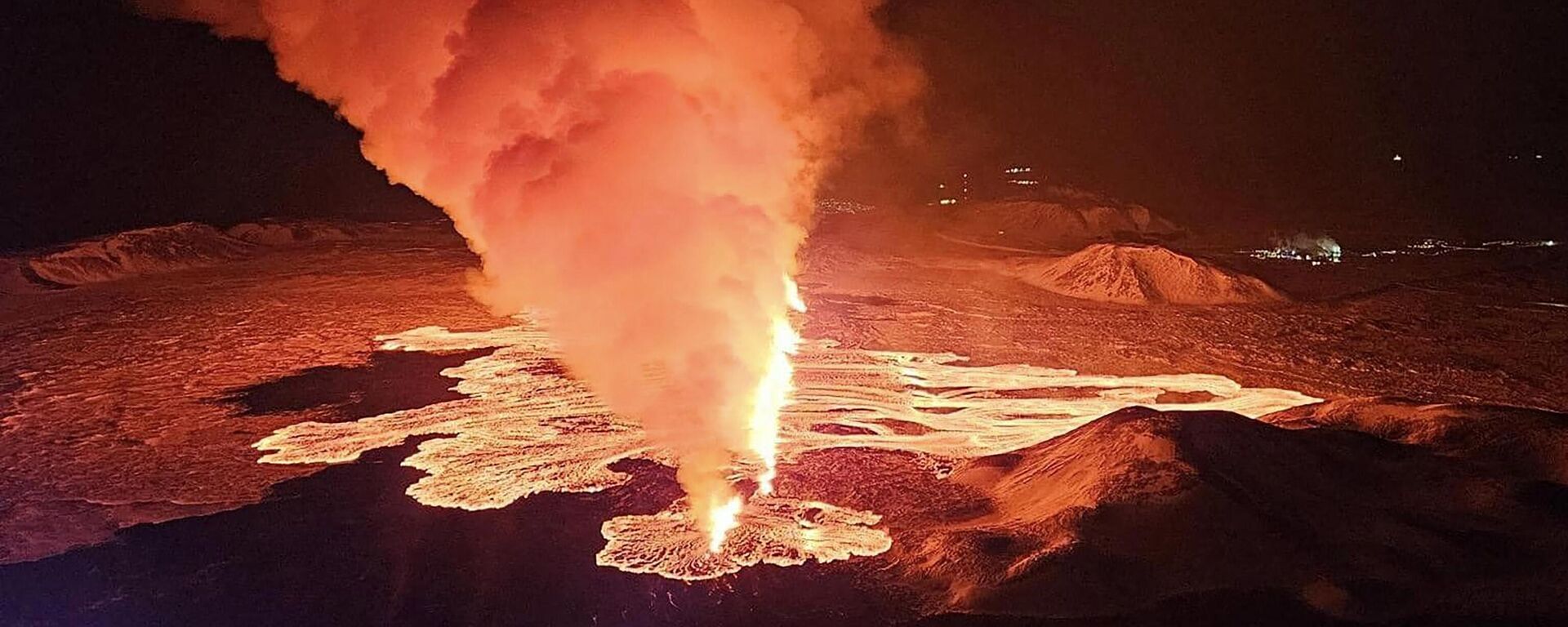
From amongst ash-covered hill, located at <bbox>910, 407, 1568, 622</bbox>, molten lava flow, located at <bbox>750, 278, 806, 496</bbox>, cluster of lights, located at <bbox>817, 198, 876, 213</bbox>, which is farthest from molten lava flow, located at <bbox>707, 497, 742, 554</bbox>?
cluster of lights, located at <bbox>817, 198, 876, 213</bbox>

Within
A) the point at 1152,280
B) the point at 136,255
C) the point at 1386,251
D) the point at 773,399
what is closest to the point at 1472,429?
the point at 773,399

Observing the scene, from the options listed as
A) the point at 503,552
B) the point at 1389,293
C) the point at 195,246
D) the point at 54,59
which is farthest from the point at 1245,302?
the point at 54,59

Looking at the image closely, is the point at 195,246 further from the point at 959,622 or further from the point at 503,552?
the point at 959,622

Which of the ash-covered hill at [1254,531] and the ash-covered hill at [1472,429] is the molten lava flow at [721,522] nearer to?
the ash-covered hill at [1254,531]

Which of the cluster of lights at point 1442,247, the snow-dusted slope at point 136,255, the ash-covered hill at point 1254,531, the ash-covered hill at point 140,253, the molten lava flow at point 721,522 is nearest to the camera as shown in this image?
the ash-covered hill at point 1254,531

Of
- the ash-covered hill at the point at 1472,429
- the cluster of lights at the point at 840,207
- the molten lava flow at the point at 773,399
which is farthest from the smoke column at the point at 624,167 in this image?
the cluster of lights at the point at 840,207

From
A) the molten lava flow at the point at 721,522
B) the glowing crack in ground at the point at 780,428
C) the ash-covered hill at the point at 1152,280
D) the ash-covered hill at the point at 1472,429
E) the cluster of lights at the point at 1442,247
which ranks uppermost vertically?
the cluster of lights at the point at 1442,247

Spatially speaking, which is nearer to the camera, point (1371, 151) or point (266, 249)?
point (266, 249)
